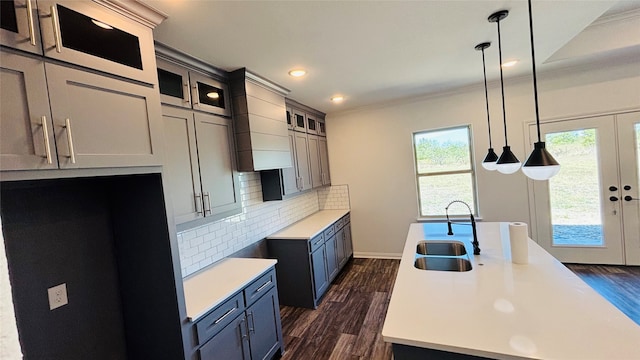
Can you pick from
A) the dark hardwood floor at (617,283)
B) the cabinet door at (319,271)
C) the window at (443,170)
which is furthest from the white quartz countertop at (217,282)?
the dark hardwood floor at (617,283)

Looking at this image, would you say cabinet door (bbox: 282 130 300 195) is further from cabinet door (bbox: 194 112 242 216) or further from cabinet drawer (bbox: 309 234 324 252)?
cabinet door (bbox: 194 112 242 216)

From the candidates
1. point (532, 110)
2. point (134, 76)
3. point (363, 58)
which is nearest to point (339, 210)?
point (363, 58)

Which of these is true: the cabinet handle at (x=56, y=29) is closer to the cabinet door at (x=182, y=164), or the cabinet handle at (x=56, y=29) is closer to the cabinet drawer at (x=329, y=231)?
the cabinet door at (x=182, y=164)

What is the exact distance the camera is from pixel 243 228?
2.91m

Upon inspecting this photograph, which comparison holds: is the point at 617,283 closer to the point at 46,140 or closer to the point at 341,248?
the point at 341,248

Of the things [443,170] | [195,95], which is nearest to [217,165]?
[195,95]

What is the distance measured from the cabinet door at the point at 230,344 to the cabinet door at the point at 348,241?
261cm

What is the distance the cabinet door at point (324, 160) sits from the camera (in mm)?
4453

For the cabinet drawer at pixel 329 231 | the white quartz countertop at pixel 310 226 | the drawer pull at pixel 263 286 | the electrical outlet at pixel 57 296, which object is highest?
the electrical outlet at pixel 57 296

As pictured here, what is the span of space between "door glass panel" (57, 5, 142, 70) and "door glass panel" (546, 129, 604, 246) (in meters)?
4.64

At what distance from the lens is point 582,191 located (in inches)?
142

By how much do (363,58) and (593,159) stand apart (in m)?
3.40

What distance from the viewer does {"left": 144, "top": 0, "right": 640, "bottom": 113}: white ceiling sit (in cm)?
169

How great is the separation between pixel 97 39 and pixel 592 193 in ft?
17.0
